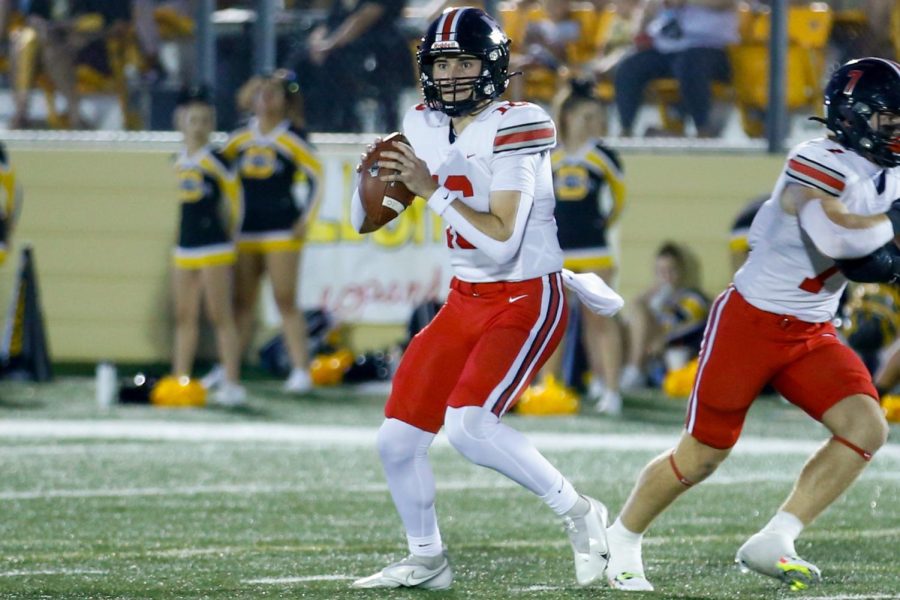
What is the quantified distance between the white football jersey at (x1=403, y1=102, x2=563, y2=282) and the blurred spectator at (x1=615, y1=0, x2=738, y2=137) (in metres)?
6.65

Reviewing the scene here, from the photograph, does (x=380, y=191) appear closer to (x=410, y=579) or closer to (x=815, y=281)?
(x=410, y=579)

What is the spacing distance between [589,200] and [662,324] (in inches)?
49.4

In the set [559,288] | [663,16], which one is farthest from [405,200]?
[663,16]

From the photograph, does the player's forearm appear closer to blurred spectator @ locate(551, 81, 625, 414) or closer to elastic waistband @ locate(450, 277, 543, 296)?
elastic waistband @ locate(450, 277, 543, 296)

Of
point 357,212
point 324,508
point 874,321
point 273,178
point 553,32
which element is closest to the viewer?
point 357,212

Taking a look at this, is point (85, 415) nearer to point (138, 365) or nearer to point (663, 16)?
point (138, 365)

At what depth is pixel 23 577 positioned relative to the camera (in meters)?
5.33

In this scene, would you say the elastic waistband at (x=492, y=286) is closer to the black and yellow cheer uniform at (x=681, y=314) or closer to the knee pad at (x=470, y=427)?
the knee pad at (x=470, y=427)

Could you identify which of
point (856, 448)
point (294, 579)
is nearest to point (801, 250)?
point (856, 448)

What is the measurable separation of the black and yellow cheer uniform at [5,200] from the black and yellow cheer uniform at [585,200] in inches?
139

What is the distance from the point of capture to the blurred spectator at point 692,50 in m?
11.7

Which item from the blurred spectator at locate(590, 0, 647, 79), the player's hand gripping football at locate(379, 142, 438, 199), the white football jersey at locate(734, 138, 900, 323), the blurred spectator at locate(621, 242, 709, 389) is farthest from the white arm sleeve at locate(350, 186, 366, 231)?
the blurred spectator at locate(590, 0, 647, 79)

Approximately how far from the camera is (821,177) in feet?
16.8

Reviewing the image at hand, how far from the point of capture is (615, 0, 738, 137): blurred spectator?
1170 centimetres
